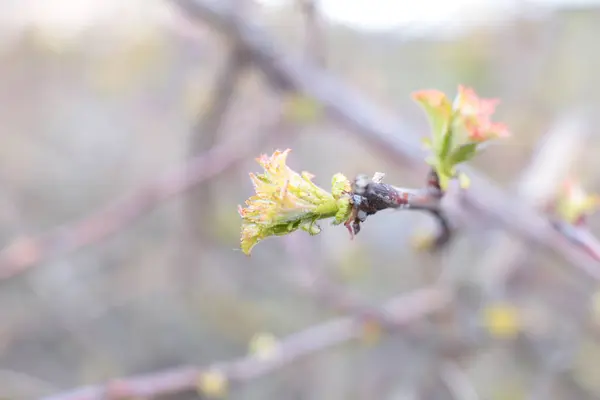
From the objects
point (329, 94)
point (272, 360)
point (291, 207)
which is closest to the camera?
point (291, 207)

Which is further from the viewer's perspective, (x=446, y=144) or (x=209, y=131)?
(x=209, y=131)

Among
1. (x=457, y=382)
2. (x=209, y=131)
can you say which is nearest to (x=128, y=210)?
(x=209, y=131)

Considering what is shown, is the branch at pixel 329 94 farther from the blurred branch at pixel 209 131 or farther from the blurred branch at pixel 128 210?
the blurred branch at pixel 128 210

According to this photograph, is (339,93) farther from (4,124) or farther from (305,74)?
(4,124)

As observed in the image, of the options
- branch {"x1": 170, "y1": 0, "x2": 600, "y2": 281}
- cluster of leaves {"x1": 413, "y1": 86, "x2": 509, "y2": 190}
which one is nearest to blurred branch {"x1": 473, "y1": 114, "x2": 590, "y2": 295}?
branch {"x1": 170, "y1": 0, "x2": 600, "y2": 281}

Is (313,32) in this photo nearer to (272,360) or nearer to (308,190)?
(272,360)

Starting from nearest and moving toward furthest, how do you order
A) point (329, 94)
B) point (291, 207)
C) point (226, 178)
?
point (291, 207) < point (329, 94) < point (226, 178)
